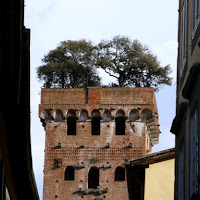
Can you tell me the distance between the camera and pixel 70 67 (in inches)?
1752

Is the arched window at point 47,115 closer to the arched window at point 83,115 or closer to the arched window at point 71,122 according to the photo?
the arched window at point 71,122

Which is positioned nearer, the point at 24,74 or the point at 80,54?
the point at 24,74

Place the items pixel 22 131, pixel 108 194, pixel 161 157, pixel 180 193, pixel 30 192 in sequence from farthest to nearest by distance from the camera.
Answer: pixel 108 194
pixel 161 157
pixel 180 193
pixel 30 192
pixel 22 131

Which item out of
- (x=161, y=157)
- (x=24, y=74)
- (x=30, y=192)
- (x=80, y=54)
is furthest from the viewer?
(x=80, y=54)

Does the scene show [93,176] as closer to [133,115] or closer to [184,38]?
[133,115]

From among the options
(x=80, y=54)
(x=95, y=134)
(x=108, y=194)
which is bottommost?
(x=108, y=194)

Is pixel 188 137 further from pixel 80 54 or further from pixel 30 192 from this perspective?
pixel 80 54

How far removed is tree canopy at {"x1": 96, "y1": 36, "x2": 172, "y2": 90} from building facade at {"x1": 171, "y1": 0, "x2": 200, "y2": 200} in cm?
3213

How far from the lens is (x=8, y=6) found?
19.6ft

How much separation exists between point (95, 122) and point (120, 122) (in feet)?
3.99

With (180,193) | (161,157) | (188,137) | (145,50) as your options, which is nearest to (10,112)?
(188,137)

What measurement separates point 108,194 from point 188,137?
1283 inches

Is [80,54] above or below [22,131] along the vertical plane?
above

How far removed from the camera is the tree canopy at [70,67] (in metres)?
44.7
